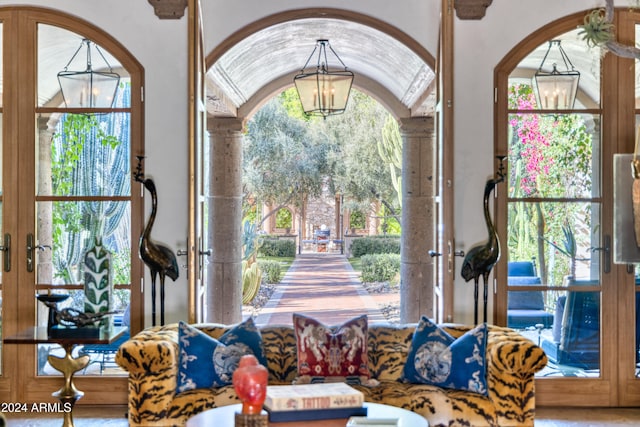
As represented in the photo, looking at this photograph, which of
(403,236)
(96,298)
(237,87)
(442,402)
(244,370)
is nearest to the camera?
(244,370)

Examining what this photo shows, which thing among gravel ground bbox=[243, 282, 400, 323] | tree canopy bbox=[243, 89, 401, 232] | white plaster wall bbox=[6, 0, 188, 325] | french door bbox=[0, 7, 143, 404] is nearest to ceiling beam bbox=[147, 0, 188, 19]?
white plaster wall bbox=[6, 0, 188, 325]

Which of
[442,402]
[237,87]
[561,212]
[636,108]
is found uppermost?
[237,87]

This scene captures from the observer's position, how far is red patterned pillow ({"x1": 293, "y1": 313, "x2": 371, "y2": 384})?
165 inches

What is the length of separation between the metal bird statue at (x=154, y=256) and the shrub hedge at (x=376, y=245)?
44.8 ft

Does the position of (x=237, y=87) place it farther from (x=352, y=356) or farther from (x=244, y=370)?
(x=244, y=370)

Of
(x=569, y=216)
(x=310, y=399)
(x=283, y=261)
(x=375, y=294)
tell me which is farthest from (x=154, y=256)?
(x=283, y=261)

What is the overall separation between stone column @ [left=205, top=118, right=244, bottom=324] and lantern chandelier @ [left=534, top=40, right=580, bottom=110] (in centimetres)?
419

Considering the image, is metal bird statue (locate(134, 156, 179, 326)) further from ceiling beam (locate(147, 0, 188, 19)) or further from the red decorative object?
the red decorative object

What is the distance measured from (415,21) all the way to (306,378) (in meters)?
2.81

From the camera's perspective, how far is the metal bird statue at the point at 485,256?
5.03 metres

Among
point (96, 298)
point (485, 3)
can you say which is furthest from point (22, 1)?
point (485, 3)

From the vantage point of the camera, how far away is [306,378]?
13.6ft

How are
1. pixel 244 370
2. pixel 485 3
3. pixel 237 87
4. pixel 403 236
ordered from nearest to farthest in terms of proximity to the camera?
pixel 244 370, pixel 485 3, pixel 237 87, pixel 403 236

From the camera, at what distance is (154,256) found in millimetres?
5121
